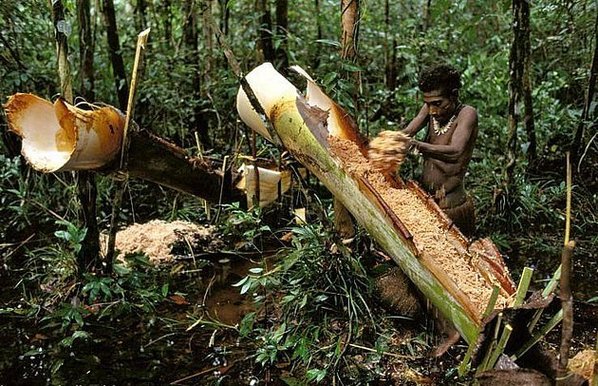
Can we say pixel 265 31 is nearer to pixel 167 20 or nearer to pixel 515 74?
pixel 167 20

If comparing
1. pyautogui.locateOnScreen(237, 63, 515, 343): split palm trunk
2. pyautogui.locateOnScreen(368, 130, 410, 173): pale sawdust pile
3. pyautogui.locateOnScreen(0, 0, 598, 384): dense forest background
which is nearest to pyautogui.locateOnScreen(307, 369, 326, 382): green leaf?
pyautogui.locateOnScreen(0, 0, 598, 384): dense forest background

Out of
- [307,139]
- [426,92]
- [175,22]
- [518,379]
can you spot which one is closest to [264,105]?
[307,139]

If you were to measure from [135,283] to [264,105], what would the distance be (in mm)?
1683

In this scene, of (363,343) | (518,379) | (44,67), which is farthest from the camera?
(44,67)

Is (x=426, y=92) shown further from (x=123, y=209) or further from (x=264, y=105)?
(x=123, y=209)

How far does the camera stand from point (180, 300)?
469 centimetres

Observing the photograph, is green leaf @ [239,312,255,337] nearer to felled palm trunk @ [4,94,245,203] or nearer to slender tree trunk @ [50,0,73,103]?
felled palm trunk @ [4,94,245,203]

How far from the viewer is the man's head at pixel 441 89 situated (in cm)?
393

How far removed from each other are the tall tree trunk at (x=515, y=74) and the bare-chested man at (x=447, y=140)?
1.92 meters

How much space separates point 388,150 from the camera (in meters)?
3.91

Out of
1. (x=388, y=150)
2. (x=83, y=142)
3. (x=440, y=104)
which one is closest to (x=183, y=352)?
(x=83, y=142)

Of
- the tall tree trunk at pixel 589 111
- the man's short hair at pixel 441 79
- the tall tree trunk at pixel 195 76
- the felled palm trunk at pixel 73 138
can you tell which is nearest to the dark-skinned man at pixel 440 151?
the man's short hair at pixel 441 79

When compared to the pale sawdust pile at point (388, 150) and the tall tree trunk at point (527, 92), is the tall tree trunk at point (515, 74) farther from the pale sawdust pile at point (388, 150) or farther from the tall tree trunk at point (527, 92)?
the pale sawdust pile at point (388, 150)

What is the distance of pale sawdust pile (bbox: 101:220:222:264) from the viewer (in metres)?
5.57
